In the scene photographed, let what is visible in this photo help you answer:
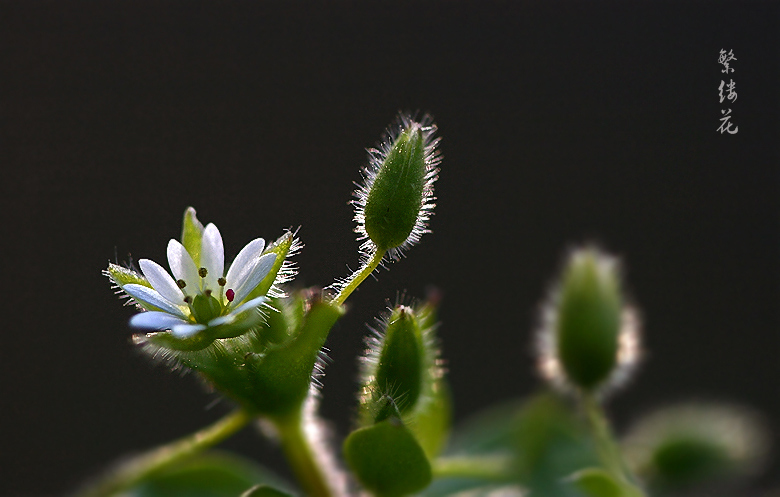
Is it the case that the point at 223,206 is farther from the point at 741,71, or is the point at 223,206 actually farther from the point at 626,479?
the point at 741,71

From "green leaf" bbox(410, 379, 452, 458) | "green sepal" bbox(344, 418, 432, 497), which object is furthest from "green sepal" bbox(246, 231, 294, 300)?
"green leaf" bbox(410, 379, 452, 458)

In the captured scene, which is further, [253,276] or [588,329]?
[588,329]

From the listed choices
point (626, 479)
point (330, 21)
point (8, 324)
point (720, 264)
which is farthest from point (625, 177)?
point (8, 324)

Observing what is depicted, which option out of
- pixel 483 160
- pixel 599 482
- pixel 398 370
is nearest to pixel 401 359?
pixel 398 370

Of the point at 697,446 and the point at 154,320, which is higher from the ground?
the point at 154,320

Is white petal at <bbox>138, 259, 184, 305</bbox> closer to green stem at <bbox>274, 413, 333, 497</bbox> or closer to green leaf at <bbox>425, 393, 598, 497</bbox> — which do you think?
green stem at <bbox>274, 413, 333, 497</bbox>

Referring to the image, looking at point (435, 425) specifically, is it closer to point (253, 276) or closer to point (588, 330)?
point (588, 330)

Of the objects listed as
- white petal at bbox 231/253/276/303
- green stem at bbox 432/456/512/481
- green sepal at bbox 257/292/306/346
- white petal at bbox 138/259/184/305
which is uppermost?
white petal at bbox 138/259/184/305

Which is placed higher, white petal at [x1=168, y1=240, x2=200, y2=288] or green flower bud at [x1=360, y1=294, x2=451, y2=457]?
white petal at [x1=168, y1=240, x2=200, y2=288]
